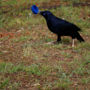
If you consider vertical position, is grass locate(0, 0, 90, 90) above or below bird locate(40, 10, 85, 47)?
below

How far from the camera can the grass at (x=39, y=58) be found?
4.09 metres

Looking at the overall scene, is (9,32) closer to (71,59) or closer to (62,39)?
(62,39)

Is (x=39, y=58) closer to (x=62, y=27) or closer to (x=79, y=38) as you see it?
(x=62, y=27)

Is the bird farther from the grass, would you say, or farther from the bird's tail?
the grass

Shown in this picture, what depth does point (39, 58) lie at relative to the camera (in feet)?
17.5

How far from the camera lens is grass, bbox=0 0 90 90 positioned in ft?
13.4

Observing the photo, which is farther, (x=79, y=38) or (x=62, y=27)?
(x=79, y=38)

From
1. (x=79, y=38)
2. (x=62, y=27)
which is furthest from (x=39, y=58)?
(x=79, y=38)

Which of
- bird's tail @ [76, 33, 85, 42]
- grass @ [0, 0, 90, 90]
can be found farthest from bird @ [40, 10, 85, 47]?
grass @ [0, 0, 90, 90]

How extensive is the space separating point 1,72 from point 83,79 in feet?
4.51

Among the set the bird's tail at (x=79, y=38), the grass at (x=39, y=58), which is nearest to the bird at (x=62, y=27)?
the bird's tail at (x=79, y=38)

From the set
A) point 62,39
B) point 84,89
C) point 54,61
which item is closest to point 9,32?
point 62,39

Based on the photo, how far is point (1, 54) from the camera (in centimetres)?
571

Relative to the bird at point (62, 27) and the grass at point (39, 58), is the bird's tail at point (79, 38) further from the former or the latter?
the grass at point (39, 58)
